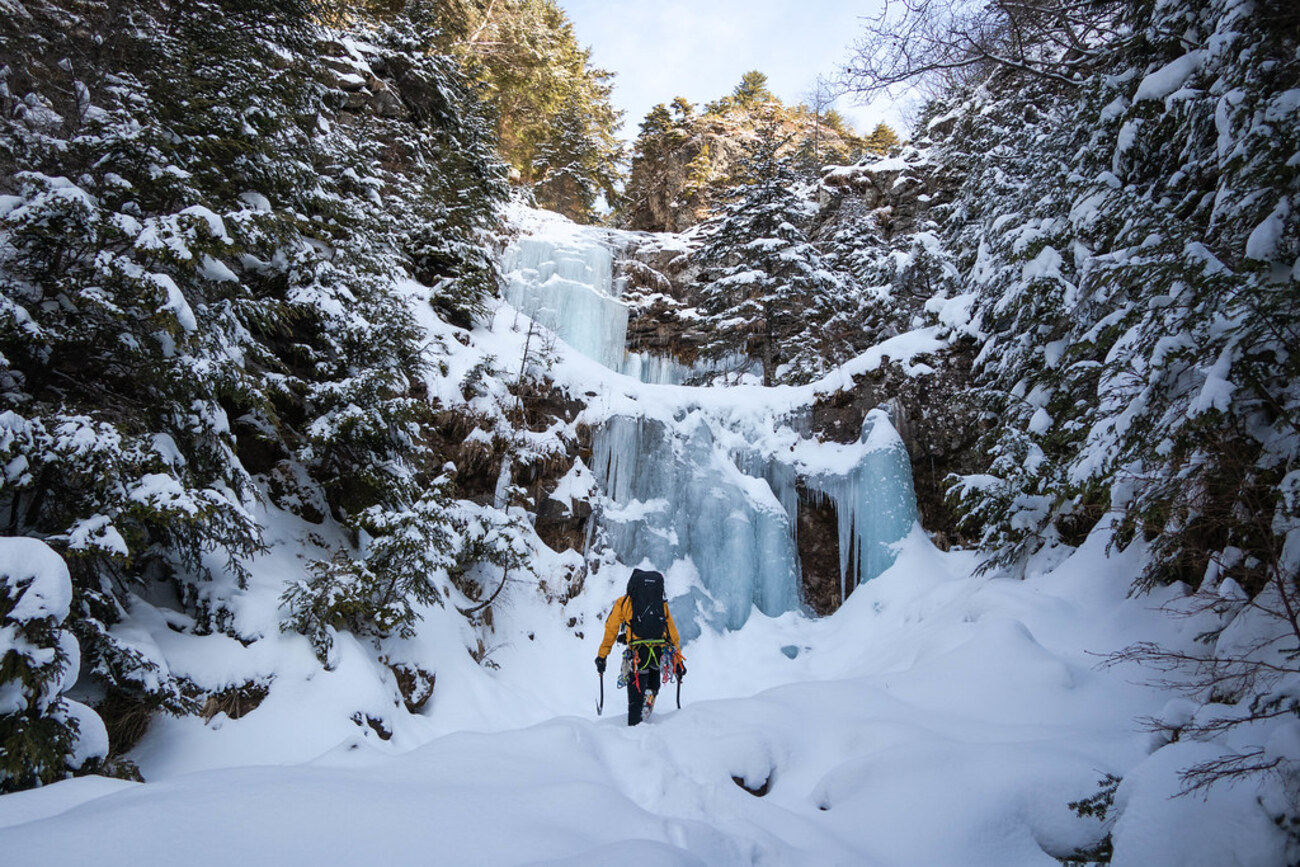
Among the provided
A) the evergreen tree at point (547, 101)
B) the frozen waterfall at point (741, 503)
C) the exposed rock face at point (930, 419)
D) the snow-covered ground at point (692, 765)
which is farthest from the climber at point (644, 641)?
the evergreen tree at point (547, 101)

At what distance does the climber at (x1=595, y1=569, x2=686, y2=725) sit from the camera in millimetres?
4980

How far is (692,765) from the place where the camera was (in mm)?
3545

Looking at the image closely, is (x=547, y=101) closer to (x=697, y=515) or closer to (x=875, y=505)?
(x=697, y=515)

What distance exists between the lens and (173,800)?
1876 millimetres

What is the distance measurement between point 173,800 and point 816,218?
21796 millimetres

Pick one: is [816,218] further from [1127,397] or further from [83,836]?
[83,836]

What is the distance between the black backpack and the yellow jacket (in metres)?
0.04

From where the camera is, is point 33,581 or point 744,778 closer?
point 33,581

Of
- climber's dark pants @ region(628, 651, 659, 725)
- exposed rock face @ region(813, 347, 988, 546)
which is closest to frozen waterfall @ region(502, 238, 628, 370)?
exposed rock face @ region(813, 347, 988, 546)

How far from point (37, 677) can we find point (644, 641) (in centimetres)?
392

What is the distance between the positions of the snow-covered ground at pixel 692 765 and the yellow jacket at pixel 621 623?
0.73 metres

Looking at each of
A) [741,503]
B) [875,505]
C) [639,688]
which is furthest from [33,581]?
[875,505]

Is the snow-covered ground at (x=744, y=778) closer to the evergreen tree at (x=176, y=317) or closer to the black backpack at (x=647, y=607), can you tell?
the black backpack at (x=647, y=607)

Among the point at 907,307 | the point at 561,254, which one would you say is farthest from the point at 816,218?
the point at 561,254
